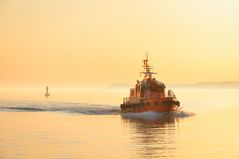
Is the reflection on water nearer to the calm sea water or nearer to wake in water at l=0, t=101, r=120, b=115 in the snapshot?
the calm sea water

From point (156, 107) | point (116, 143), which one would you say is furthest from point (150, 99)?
point (116, 143)

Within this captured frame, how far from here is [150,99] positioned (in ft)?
276

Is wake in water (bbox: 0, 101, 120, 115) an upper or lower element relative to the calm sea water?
upper

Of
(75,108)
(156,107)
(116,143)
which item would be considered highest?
(75,108)

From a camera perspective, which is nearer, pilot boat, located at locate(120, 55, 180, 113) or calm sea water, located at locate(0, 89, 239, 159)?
calm sea water, located at locate(0, 89, 239, 159)

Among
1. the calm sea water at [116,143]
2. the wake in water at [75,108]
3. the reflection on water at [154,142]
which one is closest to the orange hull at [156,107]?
the wake in water at [75,108]

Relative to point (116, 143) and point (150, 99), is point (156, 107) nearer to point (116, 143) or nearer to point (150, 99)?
point (150, 99)

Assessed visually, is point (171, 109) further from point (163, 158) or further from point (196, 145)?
point (163, 158)

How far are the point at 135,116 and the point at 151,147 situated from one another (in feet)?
144

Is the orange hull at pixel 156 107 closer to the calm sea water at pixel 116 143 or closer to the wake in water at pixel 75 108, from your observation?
the wake in water at pixel 75 108

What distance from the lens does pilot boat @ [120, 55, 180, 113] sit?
83.8 meters

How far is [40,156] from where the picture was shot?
125 feet

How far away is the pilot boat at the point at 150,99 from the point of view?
83812mm

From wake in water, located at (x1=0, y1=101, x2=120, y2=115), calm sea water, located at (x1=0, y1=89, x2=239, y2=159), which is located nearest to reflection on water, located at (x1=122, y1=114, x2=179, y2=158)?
calm sea water, located at (x1=0, y1=89, x2=239, y2=159)
